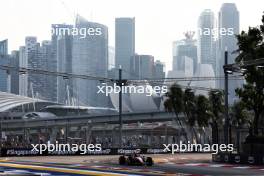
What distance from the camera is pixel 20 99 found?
7013 inches

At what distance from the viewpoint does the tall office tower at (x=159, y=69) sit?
5655 inches

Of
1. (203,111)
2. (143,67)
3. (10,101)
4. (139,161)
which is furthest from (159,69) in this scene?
(139,161)

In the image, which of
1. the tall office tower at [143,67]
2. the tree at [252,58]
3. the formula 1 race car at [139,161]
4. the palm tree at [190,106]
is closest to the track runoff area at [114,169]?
the formula 1 race car at [139,161]

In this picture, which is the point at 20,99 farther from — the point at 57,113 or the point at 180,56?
the point at 180,56

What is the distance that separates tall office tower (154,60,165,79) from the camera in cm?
14362

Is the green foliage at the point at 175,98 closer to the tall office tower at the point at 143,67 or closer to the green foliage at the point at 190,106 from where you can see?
the green foliage at the point at 190,106

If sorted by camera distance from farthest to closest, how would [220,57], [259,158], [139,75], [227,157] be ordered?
[220,57] < [139,75] < [227,157] < [259,158]

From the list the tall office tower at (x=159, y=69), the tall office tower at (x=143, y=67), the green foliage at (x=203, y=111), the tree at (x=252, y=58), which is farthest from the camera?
the tall office tower at (x=143, y=67)

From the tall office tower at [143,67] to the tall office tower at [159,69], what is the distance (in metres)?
1.15

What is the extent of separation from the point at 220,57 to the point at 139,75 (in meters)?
36.8

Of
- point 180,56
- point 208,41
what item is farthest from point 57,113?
point 208,41

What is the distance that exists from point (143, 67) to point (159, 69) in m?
6.98

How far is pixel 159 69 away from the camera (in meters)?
147

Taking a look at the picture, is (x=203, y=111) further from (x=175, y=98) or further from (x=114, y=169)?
(x=114, y=169)
